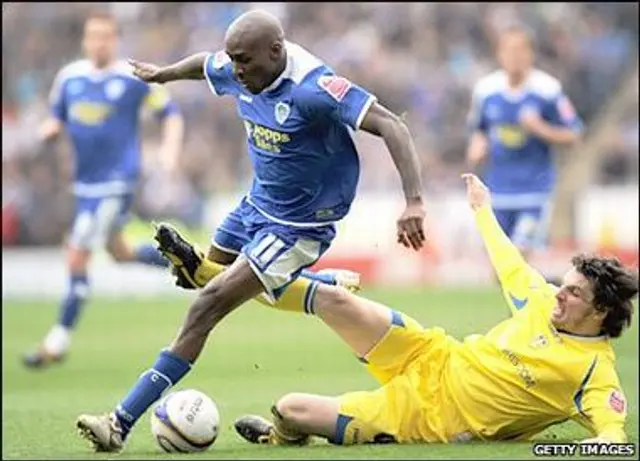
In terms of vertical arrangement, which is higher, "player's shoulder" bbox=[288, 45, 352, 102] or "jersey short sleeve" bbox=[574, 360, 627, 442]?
"player's shoulder" bbox=[288, 45, 352, 102]

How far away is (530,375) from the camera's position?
8.09 m

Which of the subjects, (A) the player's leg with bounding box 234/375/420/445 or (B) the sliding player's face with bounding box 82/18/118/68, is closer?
(A) the player's leg with bounding box 234/375/420/445

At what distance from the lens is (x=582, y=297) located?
8.09m

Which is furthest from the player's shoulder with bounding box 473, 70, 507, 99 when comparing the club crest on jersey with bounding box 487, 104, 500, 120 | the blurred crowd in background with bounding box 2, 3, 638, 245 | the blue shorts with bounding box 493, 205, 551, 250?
the blurred crowd in background with bounding box 2, 3, 638, 245

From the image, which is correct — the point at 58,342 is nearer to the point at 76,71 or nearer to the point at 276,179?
the point at 76,71

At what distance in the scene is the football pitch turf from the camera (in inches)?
325

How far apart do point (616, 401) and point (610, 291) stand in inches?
21.2

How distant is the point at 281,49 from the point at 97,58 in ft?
24.2

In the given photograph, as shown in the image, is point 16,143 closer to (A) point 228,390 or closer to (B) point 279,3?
(B) point 279,3

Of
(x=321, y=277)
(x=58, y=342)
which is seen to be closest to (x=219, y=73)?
(x=321, y=277)

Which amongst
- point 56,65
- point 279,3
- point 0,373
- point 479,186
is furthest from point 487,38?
point 479,186

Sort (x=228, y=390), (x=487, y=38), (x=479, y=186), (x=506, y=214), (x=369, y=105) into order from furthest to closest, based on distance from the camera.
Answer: (x=487, y=38), (x=506, y=214), (x=228, y=390), (x=479, y=186), (x=369, y=105)

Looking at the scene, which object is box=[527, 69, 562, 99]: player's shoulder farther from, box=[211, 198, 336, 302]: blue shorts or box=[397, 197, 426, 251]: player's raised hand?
box=[397, 197, 426, 251]: player's raised hand

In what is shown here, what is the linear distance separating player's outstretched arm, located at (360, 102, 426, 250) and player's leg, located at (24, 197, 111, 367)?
23.4 feet
